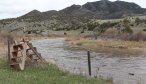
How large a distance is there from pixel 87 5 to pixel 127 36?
11685 cm

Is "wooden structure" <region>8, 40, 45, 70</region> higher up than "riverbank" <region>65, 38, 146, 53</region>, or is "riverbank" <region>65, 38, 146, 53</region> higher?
"wooden structure" <region>8, 40, 45, 70</region>

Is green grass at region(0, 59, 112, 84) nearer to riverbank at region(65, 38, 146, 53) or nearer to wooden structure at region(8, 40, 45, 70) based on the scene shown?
wooden structure at region(8, 40, 45, 70)

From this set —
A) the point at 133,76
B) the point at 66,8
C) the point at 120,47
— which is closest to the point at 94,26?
the point at 120,47

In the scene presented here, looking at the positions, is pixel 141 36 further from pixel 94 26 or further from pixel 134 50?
pixel 94 26

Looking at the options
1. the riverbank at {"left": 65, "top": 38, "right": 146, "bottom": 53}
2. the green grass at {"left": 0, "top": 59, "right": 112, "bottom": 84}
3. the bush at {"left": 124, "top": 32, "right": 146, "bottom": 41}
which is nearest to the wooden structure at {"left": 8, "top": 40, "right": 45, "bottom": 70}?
the green grass at {"left": 0, "top": 59, "right": 112, "bottom": 84}

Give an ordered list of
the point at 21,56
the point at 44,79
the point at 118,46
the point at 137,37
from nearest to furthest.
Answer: the point at 44,79 < the point at 21,56 < the point at 118,46 < the point at 137,37

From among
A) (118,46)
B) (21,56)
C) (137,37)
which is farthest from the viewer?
(137,37)

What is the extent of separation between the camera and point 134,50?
41656 mm

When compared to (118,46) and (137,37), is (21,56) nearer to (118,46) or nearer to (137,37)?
(118,46)

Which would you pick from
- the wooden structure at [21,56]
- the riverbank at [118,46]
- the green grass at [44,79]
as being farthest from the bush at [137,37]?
the green grass at [44,79]

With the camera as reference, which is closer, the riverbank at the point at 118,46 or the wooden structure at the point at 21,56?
the wooden structure at the point at 21,56

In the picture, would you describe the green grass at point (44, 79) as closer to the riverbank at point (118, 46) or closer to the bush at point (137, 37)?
the riverbank at point (118, 46)

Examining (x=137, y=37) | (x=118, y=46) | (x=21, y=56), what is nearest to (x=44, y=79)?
(x=21, y=56)

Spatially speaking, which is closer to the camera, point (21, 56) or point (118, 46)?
point (21, 56)
